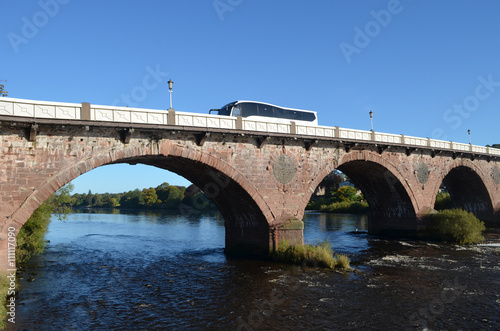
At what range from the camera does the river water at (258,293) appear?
→ 42.5ft

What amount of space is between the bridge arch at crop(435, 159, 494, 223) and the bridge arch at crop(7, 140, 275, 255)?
27679 millimetres

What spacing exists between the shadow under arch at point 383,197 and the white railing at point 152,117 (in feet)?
10.5

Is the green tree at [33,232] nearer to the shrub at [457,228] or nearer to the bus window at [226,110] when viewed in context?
the bus window at [226,110]

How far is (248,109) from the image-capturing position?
26.2m

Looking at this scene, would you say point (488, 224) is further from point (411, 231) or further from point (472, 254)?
point (472, 254)

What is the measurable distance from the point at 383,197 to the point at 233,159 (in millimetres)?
19770

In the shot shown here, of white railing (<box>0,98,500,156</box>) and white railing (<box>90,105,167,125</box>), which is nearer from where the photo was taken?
white railing (<box>0,98,500,156</box>)

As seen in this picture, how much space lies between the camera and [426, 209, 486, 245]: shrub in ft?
97.3

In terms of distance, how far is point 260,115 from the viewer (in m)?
26.8

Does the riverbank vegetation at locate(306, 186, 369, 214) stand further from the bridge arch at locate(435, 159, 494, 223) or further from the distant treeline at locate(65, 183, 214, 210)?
the distant treeline at locate(65, 183, 214, 210)

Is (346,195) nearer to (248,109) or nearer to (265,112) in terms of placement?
(265,112)

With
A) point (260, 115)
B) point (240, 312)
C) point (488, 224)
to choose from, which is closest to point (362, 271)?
point (240, 312)

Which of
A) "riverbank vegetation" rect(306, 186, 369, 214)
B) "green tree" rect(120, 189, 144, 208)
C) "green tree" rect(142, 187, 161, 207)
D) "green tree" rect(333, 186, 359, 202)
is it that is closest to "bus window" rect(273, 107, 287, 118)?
"riverbank vegetation" rect(306, 186, 369, 214)

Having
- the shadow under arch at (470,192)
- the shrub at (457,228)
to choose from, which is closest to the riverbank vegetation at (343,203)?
the shadow under arch at (470,192)
